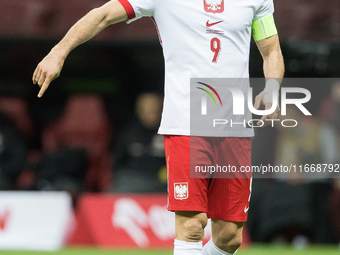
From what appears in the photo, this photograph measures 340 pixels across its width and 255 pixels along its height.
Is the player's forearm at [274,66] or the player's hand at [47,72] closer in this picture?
the player's hand at [47,72]

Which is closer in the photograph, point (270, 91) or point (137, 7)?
point (137, 7)

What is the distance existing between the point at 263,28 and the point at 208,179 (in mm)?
1069

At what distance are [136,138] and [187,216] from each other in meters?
4.76

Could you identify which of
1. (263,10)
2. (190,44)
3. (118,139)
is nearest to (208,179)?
(190,44)

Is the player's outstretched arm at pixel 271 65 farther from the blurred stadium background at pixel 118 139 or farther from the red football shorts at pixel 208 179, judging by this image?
the blurred stadium background at pixel 118 139

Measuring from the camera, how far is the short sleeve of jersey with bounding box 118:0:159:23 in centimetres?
441

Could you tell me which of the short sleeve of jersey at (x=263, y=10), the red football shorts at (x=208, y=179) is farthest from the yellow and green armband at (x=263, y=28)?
the red football shorts at (x=208, y=179)

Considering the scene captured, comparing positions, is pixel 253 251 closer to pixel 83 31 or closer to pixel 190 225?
pixel 190 225

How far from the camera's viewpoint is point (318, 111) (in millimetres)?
10430

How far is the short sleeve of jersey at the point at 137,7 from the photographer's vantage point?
4414 millimetres

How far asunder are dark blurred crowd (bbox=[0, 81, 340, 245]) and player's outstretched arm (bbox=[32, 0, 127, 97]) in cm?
474

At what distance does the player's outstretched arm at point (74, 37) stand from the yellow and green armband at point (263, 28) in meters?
0.92

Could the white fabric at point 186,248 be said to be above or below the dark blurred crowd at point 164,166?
above

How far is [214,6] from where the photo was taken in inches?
179
